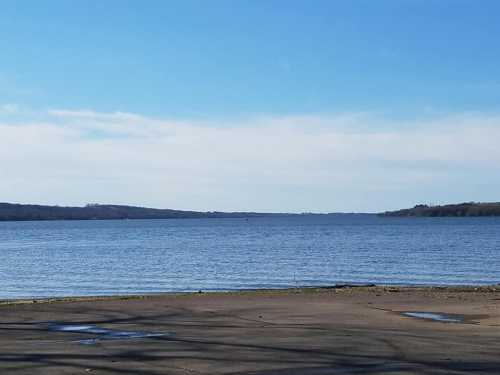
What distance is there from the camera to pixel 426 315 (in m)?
18.5

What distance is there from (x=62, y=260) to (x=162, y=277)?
1945 cm

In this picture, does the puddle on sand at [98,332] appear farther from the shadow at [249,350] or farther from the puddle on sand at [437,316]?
the puddle on sand at [437,316]

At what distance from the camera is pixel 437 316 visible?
18297mm

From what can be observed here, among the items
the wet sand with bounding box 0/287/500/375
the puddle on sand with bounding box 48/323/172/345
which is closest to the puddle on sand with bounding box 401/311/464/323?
the wet sand with bounding box 0/287/500/375

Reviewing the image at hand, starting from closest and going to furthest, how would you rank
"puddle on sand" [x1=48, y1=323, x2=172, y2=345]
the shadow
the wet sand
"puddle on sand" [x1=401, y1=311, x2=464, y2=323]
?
1. the shadow
2. the wet sand
3. "puddle on sand" [x1=48, y1=323, x2=172, y2=345]
4. "puddle on sand" [x1=401, y1=311, x2=464, y2=323]

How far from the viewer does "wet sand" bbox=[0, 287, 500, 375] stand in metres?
11.2

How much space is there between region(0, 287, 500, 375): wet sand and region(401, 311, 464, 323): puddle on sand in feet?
0.14

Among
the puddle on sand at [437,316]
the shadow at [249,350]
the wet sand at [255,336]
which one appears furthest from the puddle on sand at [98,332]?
the puddle on sand at [437,316]

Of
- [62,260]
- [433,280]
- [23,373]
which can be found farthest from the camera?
[62,260]

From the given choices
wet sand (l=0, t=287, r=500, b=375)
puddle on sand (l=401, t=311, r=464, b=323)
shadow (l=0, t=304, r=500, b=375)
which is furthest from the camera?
puddle on sand (l=401, t=311, r=464, b=323)

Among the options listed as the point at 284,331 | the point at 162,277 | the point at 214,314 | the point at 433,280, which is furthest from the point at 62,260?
the point at 284,331

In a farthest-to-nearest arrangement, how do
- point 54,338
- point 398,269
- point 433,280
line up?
point 398,269 → point 433,280 → point 54,338

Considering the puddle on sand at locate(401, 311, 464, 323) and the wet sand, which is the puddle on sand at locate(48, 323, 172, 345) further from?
the puddle on sand at locate(401, 311, 464, 323)

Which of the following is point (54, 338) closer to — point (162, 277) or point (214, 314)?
point (214, 314)
